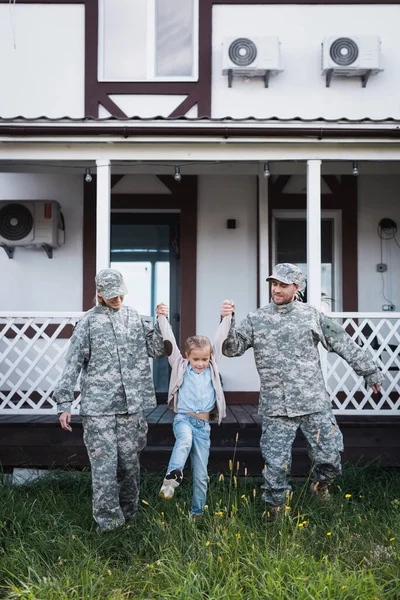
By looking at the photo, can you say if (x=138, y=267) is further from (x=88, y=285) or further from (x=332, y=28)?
(x=332, y=28)

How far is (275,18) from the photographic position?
25.5 feet

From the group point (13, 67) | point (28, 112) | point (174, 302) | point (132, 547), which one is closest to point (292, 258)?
point (174, 302)

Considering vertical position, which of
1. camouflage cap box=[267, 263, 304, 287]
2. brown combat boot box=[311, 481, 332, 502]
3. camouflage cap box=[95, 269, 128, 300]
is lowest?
brown combat boot box=[311, 481, 332, 502]

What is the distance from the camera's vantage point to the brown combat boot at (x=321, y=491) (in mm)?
4242

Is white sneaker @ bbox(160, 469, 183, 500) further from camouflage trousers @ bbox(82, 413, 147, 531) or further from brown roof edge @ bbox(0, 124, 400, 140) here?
brown roof edge @ bbox(0, 124, 400, 140)

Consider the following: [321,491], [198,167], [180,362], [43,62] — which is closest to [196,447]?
[180,362]

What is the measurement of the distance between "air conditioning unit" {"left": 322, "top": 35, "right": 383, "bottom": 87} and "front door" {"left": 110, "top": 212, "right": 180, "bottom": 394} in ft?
9.17

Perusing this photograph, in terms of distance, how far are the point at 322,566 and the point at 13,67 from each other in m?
6.98

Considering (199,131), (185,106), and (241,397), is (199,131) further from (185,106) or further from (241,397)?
(241,397)

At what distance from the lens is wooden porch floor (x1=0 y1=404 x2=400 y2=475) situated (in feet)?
17.7

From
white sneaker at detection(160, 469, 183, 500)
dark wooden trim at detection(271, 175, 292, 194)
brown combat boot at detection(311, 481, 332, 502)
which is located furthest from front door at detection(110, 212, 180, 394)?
white sneaker at detection(160, 469, 183, 500)

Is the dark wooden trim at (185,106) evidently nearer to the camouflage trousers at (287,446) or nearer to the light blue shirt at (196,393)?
the light blue shirt at (196,393)

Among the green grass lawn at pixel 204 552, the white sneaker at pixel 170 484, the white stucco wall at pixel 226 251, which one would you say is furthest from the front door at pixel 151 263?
the white sneaker at pixel 170 484

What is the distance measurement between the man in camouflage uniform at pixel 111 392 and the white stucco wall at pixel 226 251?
11.8 feet
